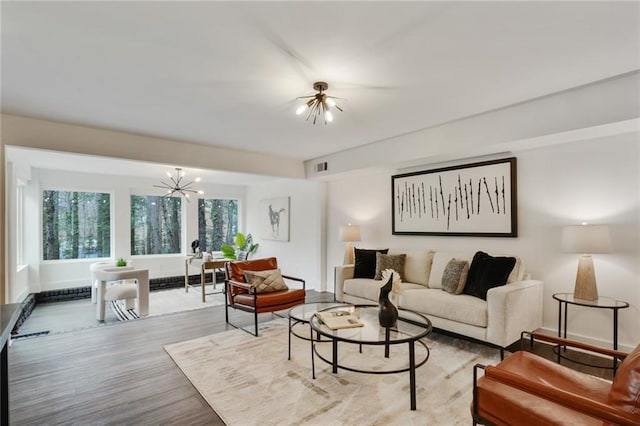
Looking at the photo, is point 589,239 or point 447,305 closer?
point 589,239

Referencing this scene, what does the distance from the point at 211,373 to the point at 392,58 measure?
3026mm

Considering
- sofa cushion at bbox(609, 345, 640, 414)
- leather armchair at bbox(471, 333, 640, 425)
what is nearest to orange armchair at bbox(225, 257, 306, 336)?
leather armchair at bbox(471, 333, 640, 425)

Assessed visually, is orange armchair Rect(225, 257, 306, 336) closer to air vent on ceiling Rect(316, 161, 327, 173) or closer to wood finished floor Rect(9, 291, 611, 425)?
wood finished floor Rect(9, 291, 611, 425)

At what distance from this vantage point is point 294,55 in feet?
7.54

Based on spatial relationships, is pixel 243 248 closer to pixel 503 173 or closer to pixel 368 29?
pixel 503 173

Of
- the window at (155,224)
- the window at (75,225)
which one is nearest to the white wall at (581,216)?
the window at (155,224)

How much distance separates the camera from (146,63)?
2391mm

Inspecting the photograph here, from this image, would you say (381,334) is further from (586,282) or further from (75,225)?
(75,225)

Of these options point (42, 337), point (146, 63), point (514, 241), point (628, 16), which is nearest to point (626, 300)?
point (514, 241)

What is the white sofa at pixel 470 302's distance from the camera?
300 cm

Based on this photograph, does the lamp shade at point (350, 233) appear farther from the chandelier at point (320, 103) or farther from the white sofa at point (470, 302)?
the chandelier at point (320, 103)

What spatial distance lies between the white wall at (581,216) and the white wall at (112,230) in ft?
20.5

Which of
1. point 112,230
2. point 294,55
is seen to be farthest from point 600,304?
point 112,230

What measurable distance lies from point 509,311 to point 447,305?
591 millimetres
